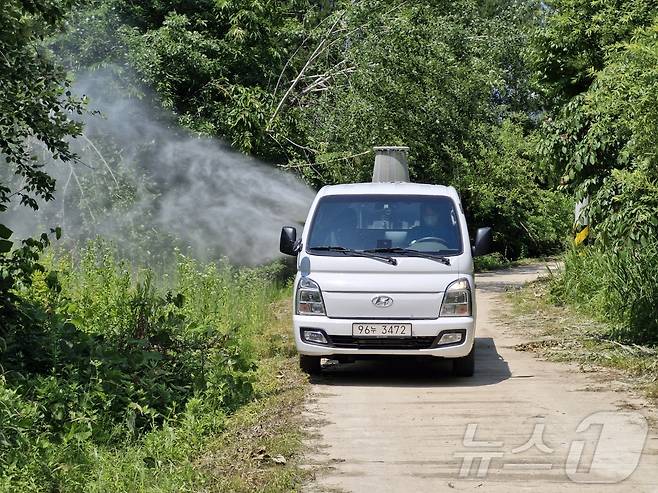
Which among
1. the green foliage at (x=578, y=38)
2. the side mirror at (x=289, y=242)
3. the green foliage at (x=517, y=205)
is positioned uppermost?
the green foliage at (x=578, y=38)

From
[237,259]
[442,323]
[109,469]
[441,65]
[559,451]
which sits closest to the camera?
[109,469]

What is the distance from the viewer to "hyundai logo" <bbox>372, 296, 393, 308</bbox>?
11.0 metres

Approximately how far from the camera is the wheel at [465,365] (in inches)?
449

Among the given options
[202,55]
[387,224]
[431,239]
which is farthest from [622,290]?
[202,55]

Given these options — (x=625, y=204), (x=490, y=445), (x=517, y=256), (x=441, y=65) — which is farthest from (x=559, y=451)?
(x=517, y=256)

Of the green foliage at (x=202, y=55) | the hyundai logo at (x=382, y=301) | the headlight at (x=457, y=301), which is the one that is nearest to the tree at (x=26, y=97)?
the hyundai logo at (x=382, y=301)

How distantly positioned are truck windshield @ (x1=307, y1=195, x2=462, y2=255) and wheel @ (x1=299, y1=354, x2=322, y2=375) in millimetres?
1166

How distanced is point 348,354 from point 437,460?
3.49 metres

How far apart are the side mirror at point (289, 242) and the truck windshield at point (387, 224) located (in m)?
0.25

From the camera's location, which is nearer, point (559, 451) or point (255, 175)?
point (559, 451)

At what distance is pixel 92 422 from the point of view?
839 centimetres

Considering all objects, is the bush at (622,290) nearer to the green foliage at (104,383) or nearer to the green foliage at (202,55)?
the green foliage at (104,383)

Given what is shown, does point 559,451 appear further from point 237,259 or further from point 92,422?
point 237,259

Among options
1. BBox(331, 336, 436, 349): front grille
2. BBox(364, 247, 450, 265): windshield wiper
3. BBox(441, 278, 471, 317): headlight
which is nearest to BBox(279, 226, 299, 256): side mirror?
BBox(364, 247, 450, 265): windshield wiper
